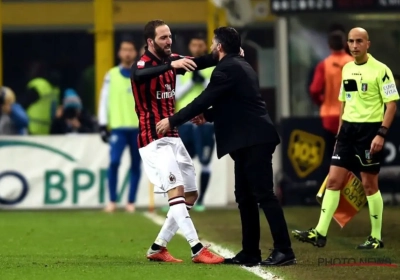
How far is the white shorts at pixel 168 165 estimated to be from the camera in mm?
10062

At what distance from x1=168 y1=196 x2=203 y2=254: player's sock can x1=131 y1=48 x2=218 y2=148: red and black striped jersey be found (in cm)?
57

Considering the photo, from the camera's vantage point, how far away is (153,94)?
33.6 feet

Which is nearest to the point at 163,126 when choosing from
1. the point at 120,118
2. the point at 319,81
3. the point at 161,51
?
the point at 161,51

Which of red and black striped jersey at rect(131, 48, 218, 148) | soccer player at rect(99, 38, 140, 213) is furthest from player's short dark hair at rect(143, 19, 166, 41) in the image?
soccer player at rect(99, 38, 140, 213)

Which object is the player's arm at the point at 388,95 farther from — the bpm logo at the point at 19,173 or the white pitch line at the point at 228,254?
the bpm logo at the point at 19,173

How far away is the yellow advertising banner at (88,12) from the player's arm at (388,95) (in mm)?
10388

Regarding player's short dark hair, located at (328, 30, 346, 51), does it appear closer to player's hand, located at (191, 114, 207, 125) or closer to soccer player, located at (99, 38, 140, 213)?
soccer player, located at (99, 38, 140, 213)

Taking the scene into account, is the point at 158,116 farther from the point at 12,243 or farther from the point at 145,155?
the point at 12,243

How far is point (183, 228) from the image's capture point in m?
9.98

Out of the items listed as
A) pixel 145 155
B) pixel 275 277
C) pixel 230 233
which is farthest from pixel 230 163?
pixel 275 277

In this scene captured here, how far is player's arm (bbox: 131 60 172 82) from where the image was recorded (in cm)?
990

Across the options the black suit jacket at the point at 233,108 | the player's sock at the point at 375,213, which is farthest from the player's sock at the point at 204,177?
the black suit jacket at the point at 233,108

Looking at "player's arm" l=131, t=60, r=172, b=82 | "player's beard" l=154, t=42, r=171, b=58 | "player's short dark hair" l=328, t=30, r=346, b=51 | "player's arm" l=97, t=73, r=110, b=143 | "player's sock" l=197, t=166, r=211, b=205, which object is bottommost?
"player's sock" l=197, t=166, r=211, b=205

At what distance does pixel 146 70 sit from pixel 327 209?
231 centimetres
